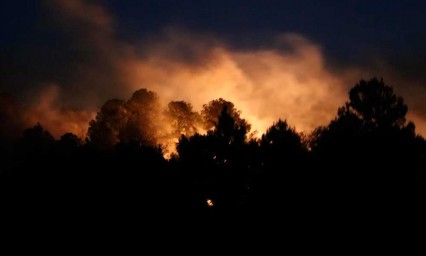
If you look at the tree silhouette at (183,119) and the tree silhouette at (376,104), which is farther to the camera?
the tree silhouette at (183,119)

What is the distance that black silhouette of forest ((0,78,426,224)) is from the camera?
30.5 meters

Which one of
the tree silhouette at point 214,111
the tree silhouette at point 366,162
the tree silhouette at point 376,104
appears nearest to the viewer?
the tree silhouette at point 366,162

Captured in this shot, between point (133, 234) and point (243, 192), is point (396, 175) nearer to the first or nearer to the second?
point (243, 192)

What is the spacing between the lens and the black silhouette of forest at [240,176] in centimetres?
3050

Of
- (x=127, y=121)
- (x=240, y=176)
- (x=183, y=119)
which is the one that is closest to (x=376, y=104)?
(x=240, y=176)

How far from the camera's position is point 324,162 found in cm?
3466

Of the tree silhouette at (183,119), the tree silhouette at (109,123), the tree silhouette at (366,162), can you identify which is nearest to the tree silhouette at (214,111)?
the tree silhouette at (183,119)

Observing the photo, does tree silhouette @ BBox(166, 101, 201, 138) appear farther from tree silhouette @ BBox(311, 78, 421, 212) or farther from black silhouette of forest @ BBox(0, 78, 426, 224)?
tree silhouette @ BBox(311, 78, 421, 212)

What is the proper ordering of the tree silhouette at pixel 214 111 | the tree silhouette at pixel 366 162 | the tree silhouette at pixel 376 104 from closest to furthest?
the tree silhouette at pixel 366 162 < the tree silhouette at pixel 376 104 < the tree silhouette at pixel 214 111

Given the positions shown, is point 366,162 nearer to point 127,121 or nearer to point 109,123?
point 127,121

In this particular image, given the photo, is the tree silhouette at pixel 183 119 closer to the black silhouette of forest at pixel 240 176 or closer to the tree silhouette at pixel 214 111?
the tree silhouette at pixel 214 111

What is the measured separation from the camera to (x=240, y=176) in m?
41.8

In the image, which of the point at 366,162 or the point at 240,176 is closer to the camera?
the point at 366,162

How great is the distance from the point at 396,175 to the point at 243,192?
13.7 meters
